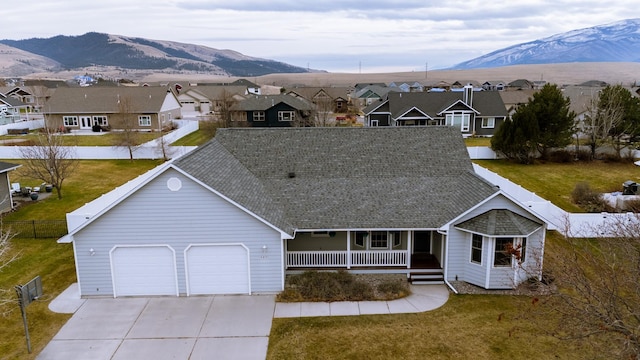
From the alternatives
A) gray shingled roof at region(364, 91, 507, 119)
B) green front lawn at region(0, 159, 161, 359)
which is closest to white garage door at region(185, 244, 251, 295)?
green front lawn at region(0, 159, 161, 359)

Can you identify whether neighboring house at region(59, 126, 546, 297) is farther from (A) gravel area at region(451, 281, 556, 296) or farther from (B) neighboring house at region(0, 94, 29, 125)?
(B) neighboring house at region(0, 94, 29, 125)

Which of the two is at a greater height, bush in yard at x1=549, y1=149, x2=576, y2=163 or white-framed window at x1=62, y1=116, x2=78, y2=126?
white-framed window at x1=62, y1=116, x2=78, y2=126

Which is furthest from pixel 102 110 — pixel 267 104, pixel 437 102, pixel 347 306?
pixel 347 306

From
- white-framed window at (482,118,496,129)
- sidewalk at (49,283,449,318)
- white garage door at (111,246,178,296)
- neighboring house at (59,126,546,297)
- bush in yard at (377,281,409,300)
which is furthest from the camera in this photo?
white-framed window at (482,118,496,129)

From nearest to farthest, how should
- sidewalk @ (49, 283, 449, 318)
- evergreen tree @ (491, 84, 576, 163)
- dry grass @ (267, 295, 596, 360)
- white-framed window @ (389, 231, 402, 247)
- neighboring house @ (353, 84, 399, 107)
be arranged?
dry grass @ (267, 295, 596, 360), sidewalk @ (49, 283, 449, 318), white-framed window @ (389, 231, 402, 247), evergreen tree @ (491, 84, 576, 163), neighboring house @ (353, 84, 399, 107)

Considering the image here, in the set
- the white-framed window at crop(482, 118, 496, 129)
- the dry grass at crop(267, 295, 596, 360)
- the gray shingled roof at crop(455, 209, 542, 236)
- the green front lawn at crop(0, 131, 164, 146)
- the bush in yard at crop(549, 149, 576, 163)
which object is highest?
the white-framed window at crop(482, 118, 496, 129)

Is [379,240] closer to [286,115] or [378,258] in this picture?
[378,258]

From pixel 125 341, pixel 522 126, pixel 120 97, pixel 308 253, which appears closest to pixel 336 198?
pixel 308 253
